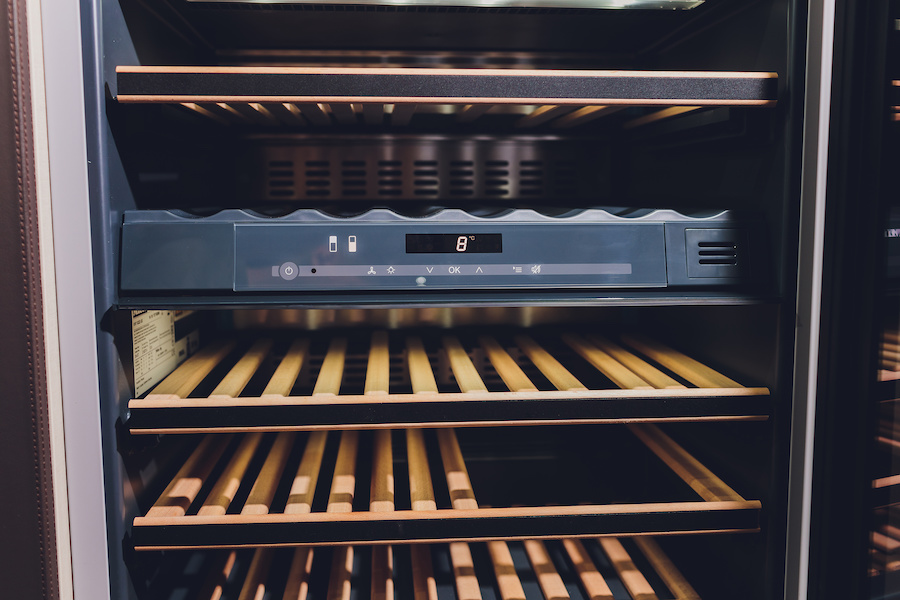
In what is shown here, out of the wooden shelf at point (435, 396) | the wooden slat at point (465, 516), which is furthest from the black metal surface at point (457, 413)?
the wooden slat at point (465, 516)

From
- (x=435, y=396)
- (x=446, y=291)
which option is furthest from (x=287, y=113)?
(x=435, y=396)

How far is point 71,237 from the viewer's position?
69 centimetres

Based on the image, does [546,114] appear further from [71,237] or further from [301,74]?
[71,237]

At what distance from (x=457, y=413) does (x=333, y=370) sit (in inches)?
10.0

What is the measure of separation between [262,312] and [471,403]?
584mm

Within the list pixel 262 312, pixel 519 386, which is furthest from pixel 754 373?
pixel 262 312

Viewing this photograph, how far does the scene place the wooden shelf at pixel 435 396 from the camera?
2.51 ft

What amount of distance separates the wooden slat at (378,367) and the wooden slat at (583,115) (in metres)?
0.53

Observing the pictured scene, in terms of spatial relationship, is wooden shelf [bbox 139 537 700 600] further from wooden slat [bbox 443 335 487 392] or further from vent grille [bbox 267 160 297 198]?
vent grille [bbox 267 160 297 198]

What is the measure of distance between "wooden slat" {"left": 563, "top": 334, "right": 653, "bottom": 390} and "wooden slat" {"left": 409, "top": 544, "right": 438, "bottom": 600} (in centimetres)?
45

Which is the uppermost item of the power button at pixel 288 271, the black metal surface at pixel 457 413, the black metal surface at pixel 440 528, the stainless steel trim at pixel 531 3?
the stainless steel trim at pixel 531 3

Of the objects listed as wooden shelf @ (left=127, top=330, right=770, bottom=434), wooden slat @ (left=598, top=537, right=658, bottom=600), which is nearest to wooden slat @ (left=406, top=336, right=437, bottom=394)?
wooden shelf @ (left=127, top=330, right=770, bottom=434)

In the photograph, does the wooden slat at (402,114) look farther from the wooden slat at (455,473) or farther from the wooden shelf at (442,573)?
the wooden shelf at (442,573)

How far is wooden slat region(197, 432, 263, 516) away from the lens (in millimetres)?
813
